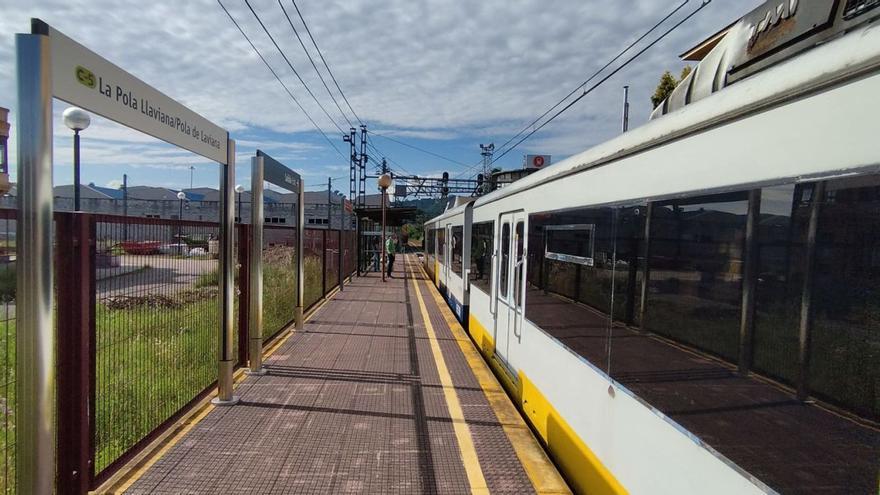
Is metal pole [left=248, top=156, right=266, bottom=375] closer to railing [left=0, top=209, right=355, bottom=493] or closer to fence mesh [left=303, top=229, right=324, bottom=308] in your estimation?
railing [left=0, top=209, right=355, bottom=493]

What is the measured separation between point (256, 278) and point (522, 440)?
361cm

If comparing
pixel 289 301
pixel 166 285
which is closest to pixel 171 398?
pixel 166 285

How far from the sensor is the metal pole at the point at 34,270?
2598 millimetres

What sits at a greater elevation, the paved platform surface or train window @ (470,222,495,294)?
train window @ (470,222,495,294)

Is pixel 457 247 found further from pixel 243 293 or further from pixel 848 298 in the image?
pixel 848 298

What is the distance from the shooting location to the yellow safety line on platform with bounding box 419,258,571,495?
12.5 ft

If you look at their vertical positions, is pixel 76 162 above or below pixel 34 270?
above

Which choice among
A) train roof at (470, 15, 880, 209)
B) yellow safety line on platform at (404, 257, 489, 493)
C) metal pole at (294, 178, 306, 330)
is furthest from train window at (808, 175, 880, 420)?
metal pole at (294, 178, 306, 330)

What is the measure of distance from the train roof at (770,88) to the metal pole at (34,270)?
308 cm

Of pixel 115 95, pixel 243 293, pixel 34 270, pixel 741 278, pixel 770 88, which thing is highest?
pixel 115 95

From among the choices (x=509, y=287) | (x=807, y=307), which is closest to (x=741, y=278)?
(x=807, y=307)

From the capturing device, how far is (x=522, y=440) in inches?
179

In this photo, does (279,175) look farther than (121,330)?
Yes

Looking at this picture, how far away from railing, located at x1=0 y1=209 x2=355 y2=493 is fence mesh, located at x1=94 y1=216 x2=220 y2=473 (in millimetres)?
11
